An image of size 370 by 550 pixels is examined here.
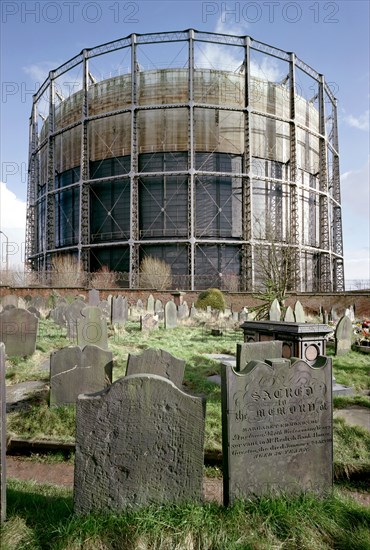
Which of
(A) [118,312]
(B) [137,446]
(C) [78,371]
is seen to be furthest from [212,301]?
(B) [137,446]

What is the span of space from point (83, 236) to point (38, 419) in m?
27.4

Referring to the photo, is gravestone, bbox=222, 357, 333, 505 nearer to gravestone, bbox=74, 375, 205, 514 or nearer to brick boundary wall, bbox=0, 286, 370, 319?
gravestone, bbox=74, 375, 205, 514

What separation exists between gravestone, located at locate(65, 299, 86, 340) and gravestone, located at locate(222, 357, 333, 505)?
8.85 metres

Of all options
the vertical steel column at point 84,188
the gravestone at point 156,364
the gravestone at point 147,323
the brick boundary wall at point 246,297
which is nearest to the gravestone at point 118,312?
the gravestone at point 147,323

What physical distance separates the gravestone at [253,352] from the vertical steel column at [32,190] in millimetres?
36493

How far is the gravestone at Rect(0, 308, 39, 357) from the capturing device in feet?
30.4

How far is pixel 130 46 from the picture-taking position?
1172 inches

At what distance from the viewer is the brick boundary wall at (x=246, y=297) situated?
21.7m

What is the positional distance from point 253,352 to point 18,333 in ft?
19.7

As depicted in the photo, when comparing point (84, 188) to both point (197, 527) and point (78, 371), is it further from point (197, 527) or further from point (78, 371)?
point (197, 527)

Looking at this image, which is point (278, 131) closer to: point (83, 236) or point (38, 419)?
point (83, 236)

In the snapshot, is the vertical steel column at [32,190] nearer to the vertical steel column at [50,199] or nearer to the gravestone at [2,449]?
the vertical steel column at [50,199]

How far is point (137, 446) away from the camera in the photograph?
10.2ft

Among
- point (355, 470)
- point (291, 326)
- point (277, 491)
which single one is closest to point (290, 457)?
point (277, 491)
